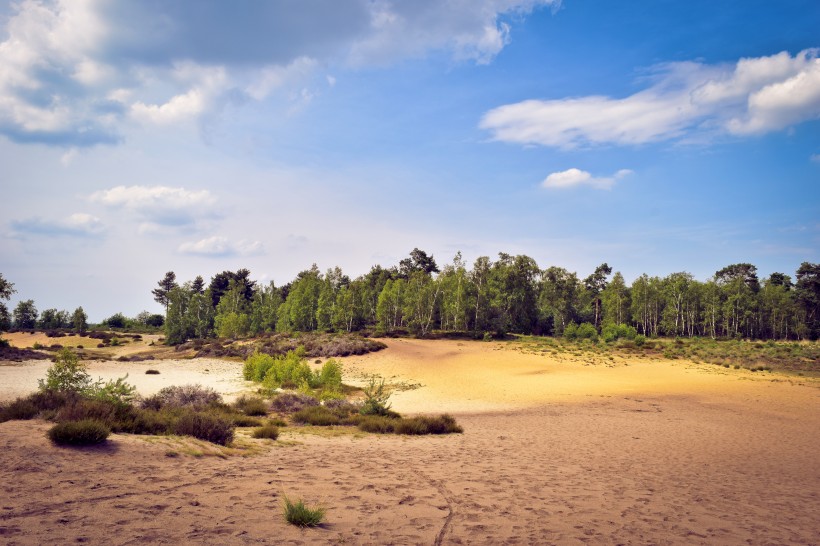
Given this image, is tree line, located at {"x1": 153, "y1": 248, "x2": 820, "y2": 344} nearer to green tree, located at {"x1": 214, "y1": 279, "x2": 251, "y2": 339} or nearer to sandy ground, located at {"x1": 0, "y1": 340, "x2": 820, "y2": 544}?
green tree, located at {"x1": 214, "y1": 279, "x2": 251, "y2": 339}

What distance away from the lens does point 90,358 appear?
46.5m

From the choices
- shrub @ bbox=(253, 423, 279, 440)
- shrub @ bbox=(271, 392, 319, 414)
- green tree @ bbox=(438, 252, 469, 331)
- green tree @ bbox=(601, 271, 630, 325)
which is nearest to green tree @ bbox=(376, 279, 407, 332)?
green tree @ bbox=(438, 252, 469, 331)

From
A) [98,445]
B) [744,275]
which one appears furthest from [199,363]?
[744,275]

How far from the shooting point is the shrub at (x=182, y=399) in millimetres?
16095

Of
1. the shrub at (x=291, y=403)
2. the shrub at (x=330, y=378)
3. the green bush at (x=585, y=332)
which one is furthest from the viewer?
the green bush at (x=585, y=332)

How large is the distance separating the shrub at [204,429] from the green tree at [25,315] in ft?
381

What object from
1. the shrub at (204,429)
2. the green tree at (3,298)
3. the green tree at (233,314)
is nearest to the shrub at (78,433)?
the shrub at (204,429)

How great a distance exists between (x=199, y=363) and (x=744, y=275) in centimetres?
10324

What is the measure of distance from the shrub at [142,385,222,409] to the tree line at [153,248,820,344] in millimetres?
46674

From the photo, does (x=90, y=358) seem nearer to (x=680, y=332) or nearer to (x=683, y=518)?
(x=683, y=518)

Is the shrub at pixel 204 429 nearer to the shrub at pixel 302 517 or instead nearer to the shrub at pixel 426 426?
the shrub at pixel 302 517

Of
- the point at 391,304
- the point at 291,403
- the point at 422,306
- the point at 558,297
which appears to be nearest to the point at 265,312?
the point at 391,304

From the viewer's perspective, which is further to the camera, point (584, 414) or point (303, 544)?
point (584, 414)

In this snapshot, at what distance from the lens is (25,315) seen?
332 ft
